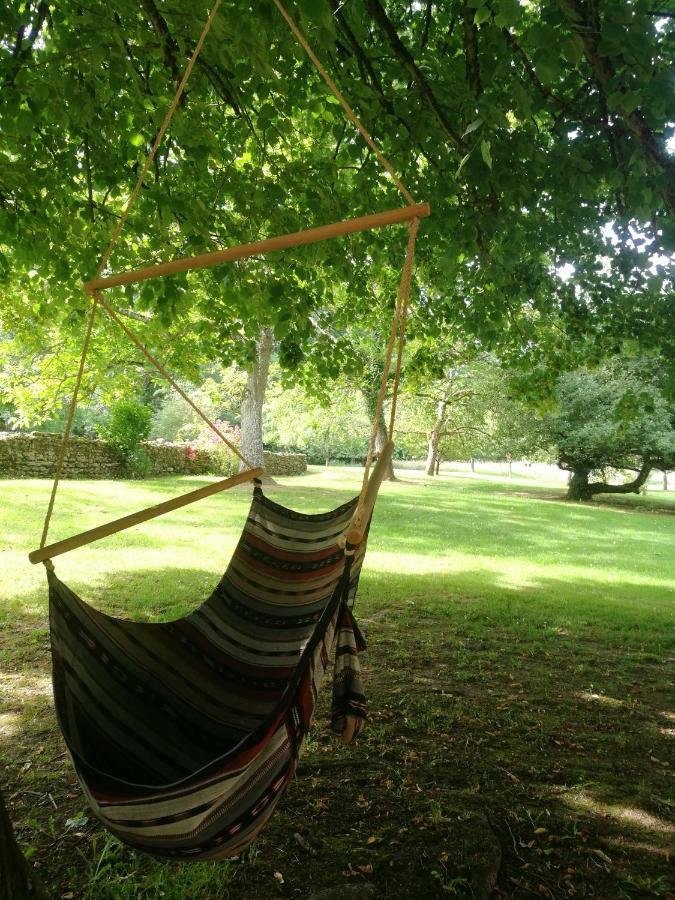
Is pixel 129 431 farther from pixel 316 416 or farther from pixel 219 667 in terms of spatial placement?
pixel 219 667

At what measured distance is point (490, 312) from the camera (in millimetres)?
3119

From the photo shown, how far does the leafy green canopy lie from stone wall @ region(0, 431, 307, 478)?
22.0 feet

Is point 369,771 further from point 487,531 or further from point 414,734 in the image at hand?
point 487,531

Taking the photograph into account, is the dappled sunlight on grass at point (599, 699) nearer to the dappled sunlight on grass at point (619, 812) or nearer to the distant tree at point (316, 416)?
the dappled sunlight on grass at point (619, 812)

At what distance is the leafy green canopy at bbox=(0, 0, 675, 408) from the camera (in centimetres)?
178

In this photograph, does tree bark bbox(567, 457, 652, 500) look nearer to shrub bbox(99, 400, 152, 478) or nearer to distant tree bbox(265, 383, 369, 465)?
distant tree bbox(265, 383, 369, 465)

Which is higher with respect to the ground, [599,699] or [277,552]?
[277,552]

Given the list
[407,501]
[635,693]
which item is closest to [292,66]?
[635,693]

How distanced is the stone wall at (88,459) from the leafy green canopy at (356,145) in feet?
22.0

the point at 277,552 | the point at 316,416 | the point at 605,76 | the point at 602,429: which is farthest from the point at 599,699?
the point at 316,416

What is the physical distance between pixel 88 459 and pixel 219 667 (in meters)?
9.31

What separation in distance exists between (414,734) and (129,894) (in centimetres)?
115

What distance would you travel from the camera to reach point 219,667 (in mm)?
1967

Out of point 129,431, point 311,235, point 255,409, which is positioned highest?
point 255,409
